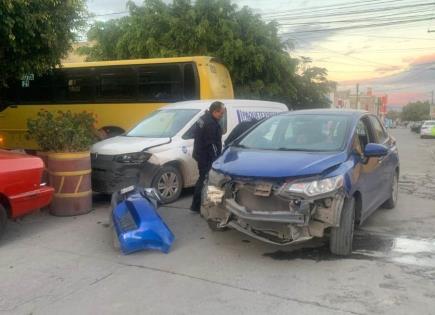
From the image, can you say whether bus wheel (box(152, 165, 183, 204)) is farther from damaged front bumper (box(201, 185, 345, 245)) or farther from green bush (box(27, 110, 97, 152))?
damaged front bumper (box(201, 185, 345, 245))

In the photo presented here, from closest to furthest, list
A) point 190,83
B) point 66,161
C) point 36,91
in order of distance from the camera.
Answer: point 66,161 → point 190,83 → point 36,91

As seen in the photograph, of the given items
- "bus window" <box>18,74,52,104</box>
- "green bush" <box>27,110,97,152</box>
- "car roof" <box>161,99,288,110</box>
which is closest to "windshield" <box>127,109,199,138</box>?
"car roof" <box>161,99,288,110</box>

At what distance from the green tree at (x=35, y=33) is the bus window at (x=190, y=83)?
429 cm

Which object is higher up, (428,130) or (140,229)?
(140,229)

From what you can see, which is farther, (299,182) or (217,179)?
(217,179)

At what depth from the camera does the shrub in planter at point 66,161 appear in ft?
23.8

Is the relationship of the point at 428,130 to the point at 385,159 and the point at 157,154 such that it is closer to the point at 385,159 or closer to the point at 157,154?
the point at 385,159

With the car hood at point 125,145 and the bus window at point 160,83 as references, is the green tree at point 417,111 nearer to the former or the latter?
the bus window at point 160,83

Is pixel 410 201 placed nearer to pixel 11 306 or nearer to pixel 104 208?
pixel 104 208

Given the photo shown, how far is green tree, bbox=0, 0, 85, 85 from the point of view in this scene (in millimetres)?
7551

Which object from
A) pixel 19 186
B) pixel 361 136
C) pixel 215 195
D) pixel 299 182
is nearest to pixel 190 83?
pixel 361 136

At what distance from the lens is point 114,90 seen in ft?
46.3

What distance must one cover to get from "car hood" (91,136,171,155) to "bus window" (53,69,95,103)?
6397 millimetres

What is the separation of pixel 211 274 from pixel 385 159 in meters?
3.43
